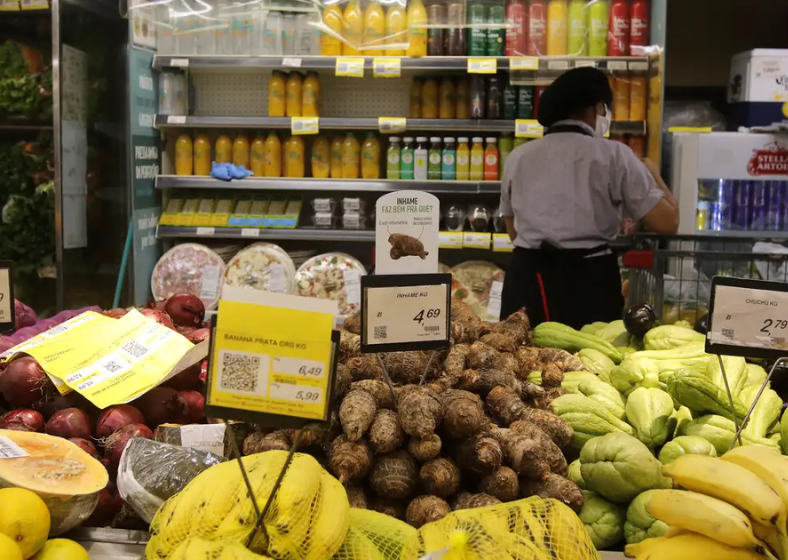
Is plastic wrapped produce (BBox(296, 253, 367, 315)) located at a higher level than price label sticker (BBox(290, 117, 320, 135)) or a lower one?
lower

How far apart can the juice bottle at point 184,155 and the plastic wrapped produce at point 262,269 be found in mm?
657

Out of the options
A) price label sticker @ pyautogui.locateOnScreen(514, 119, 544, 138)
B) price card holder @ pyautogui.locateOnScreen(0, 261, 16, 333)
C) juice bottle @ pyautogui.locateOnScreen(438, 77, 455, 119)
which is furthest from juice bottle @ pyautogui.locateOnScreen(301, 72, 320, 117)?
price card holder @ pyautogui.locateOnScreen(0, 261, 16, 333)

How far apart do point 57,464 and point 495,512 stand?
0.74 meters

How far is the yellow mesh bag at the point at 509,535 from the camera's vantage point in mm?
922

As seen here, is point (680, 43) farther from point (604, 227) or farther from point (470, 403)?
point (470, 403)

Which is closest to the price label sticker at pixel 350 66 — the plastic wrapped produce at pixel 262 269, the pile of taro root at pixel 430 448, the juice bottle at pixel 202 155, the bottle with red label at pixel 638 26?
the juice bottle at pixel 202 155

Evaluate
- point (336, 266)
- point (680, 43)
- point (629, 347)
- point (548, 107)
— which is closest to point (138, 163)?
point (336, 266)

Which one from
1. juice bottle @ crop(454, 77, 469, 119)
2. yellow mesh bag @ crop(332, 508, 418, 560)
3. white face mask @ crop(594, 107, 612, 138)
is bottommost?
yellow mesh bag @ crop(332, 508, 418, 560)

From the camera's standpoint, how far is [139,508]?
4.17ft

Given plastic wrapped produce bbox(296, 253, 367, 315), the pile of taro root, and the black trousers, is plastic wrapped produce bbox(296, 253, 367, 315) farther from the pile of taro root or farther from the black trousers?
the pile of taro root

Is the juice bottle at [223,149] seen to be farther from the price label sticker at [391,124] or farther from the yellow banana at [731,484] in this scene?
the yellow banana at [731,484]

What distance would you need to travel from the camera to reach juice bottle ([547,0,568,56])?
13.9 feet

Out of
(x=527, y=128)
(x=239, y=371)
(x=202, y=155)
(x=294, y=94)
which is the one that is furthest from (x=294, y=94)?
(x=239, y=371)

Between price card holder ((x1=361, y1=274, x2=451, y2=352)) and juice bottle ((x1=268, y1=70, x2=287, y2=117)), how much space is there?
327cm
